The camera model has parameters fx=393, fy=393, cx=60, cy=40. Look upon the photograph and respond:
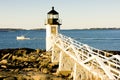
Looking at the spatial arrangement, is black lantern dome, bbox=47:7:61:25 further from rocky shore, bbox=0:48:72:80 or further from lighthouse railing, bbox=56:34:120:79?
lighthouse railing, bbox=56:34:120:79

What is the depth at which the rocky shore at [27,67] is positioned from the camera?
2453cm

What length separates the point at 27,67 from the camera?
102ft

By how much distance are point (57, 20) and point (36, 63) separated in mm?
7183

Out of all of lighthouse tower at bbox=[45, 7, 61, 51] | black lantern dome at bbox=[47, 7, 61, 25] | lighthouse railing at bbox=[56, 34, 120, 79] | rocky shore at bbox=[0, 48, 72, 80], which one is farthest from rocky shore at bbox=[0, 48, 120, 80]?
black lantern dome at bbox=[47, 7, 61, 25]

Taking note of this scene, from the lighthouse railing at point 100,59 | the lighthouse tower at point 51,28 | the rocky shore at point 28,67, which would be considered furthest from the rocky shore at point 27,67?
the lighthouse railing at point 100,59

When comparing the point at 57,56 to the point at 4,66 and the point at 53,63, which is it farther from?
the point at 4,66

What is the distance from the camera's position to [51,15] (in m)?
40.2

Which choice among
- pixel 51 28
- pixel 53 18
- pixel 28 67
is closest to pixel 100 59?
pixel 28 67

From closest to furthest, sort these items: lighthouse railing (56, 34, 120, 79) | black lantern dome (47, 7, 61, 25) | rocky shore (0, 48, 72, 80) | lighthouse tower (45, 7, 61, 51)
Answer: lighthouse railing (56, 34, 120, 79)
rocky shore (0, 48, 72, 80)
lighthouse tower (45, 7, 61, 51)
black lantern dome (47, 7, 61, 25)

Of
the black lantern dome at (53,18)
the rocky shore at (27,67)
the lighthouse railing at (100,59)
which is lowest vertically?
the rocky shore at (27,67)

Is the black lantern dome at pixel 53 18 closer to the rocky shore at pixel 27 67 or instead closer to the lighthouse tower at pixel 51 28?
the lighthouse tower at pixel 51 28

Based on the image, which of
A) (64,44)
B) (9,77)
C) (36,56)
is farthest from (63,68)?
(36,56)

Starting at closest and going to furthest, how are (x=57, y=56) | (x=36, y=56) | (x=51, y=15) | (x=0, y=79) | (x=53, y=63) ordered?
1. (x=0, y=79)
2. (x=53, y=63)
3. (x=57, y=56)
4. (x=36, y=56)
5. (x=51, y=15)

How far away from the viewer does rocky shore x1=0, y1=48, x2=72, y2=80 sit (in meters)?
24.5
